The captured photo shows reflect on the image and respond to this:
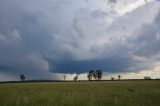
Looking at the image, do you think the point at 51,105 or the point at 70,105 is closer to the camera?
the point at 51,105

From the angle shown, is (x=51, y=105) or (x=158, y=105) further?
(x=158, y=105)

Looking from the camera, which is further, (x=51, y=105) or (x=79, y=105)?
(x=79, y=105)

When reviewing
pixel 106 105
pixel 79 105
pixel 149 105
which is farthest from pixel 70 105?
pixel 149 105

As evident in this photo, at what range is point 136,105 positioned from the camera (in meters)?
17.5

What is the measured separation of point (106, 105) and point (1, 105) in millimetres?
6626

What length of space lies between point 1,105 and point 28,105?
1640mm

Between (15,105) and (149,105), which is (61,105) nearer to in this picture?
(15,105)

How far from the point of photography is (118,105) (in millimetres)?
18188

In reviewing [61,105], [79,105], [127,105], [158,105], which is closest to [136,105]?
[127,105]

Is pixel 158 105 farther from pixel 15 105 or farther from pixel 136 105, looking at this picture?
pixel 15 105

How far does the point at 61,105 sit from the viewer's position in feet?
56.3

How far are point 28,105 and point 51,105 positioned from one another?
1605 millimetres

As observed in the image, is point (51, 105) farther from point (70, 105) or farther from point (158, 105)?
point (158, 105)

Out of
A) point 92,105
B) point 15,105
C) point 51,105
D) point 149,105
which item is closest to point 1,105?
point 15,105
